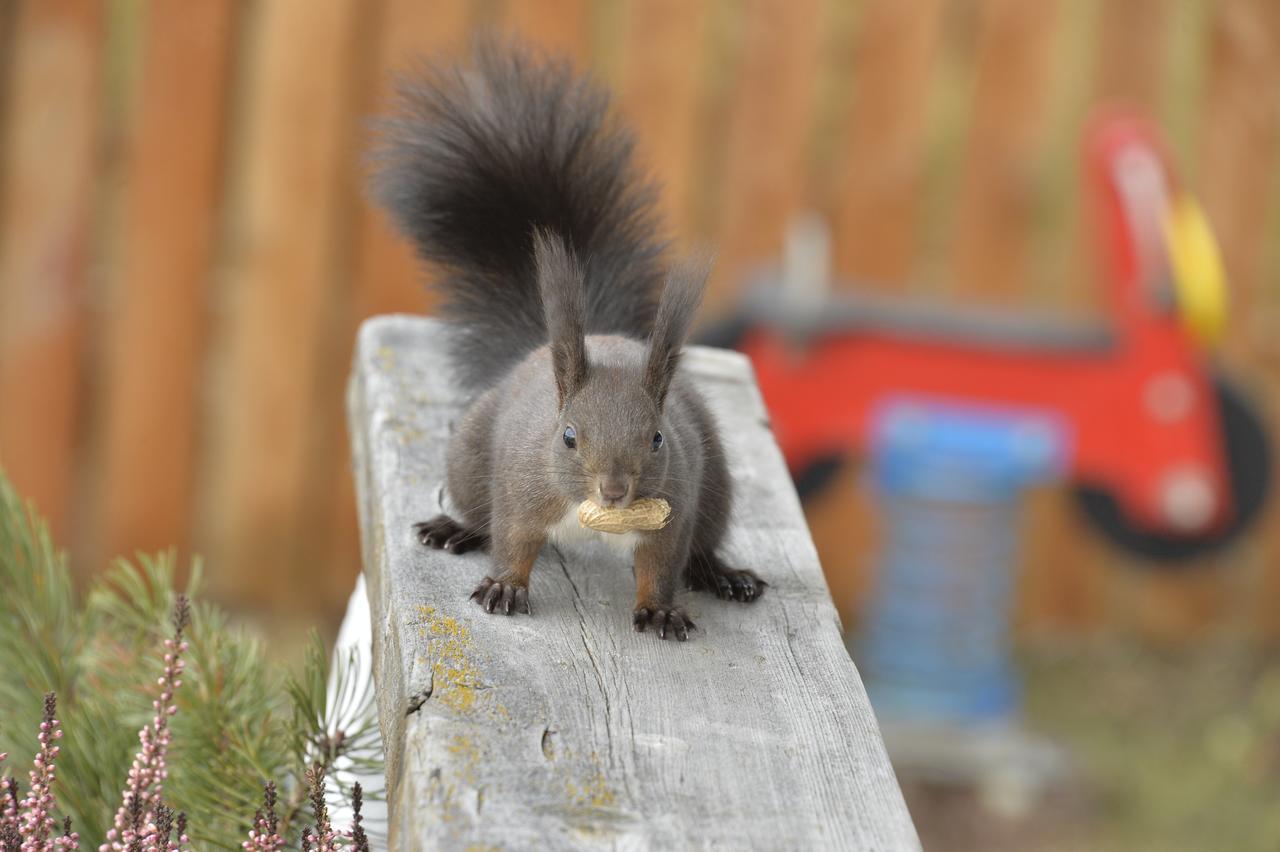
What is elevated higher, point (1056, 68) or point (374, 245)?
point (1056, 68)

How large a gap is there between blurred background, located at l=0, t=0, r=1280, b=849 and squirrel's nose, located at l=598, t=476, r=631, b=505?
2195 millimetres

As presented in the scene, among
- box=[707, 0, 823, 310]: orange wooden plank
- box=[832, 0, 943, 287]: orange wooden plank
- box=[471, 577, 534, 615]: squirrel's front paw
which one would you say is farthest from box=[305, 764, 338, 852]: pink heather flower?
box=[832, 0, 943, 287]: orange wooden plank

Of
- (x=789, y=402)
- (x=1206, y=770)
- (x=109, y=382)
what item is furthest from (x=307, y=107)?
(x=1206, y=770)

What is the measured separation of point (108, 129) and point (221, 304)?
1.43ft

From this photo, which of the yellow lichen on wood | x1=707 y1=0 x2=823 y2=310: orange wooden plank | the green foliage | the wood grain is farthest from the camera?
the wood grain

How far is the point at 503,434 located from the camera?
167 centimetres

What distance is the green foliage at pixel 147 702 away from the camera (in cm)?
135

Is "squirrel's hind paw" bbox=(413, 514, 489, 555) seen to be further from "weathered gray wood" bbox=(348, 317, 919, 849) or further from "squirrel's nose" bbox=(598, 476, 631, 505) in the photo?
"squirrel's nose" bbox=(598, 476, 631, 505)

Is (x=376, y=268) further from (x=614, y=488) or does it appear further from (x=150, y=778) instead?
(x=150, y=778)

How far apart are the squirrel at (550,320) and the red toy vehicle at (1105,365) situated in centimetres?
168

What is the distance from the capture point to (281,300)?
3703 millimetres

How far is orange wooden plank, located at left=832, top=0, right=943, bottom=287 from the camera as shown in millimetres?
3770

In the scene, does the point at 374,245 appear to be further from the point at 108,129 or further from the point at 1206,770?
the point at 1206,770

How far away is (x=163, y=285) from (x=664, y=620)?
249 cm
